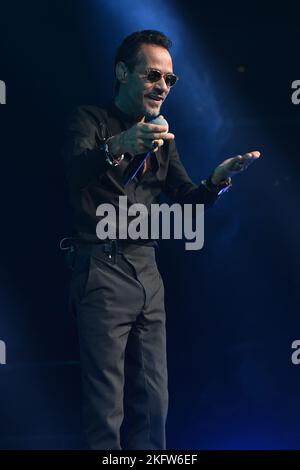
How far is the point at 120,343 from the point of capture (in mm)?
2732

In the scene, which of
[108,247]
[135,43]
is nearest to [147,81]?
[135,43]

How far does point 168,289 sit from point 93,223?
0.86 m

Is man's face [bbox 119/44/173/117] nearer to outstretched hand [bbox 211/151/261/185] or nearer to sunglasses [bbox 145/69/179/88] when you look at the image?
sunglasses [bbox 145/69/179/88]

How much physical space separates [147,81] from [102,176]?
1.33 ft

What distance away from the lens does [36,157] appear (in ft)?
11.0

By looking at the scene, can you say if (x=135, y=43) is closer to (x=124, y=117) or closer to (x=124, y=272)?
(x=124, y=117)

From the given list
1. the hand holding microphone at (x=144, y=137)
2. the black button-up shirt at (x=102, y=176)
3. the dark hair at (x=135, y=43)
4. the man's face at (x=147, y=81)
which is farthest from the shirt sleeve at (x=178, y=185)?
the hand holding microphone at (x=144, y=137)

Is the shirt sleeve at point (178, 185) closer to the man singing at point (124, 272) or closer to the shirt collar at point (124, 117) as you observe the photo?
the man singing at point (124, 272)

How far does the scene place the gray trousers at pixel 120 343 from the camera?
8.80 ft

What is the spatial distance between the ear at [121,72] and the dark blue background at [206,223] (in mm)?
552

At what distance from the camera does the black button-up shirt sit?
258cm

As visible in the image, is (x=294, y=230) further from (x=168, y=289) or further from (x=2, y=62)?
(x=2, y=62)

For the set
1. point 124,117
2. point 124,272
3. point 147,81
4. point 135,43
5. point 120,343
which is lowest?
point 120,343

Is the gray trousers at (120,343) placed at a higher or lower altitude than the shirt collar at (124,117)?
lower
